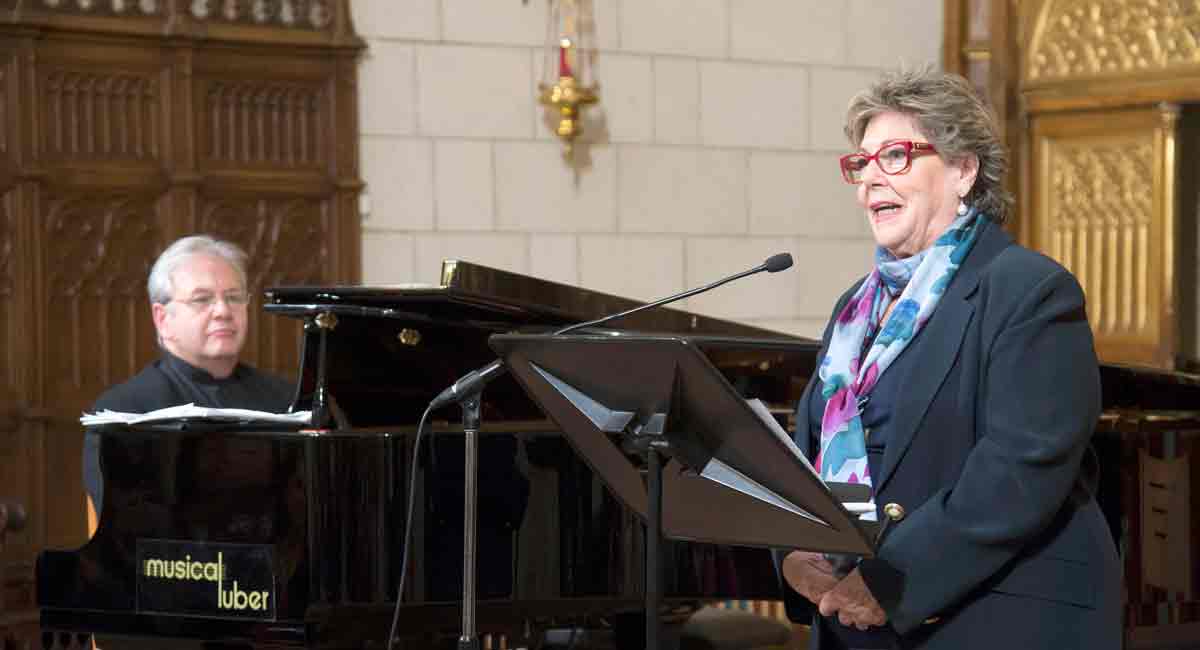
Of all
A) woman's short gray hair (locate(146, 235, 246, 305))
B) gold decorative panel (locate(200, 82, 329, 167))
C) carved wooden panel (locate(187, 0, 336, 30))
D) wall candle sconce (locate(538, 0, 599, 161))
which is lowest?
woman's short gray hair (locate(146, 235, 246, 305))

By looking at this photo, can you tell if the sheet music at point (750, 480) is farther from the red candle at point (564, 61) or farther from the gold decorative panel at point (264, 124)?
the red candle at point (564, 61)

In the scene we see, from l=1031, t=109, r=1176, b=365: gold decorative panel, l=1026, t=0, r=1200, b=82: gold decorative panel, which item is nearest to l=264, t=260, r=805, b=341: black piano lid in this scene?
l=1031, t=109, r=1176, b=365: gold decorative panel

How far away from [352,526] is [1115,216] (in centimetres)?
411

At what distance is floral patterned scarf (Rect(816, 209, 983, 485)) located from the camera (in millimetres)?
2213

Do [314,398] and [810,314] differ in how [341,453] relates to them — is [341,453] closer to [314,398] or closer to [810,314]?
[314,398]

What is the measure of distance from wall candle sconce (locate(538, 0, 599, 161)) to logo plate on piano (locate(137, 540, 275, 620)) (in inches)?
120

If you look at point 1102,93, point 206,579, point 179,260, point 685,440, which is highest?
point 1102,93

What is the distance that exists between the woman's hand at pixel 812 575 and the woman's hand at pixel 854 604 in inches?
1.0

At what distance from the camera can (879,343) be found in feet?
7.36

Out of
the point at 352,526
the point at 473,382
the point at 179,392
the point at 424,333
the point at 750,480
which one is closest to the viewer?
the point at 750,480

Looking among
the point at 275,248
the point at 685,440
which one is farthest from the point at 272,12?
the point at 685,440

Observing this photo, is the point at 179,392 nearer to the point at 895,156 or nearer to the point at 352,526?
the point at 352,526

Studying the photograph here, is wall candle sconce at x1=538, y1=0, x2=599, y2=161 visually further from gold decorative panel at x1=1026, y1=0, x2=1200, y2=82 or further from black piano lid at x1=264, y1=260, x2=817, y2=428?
black piano lid at x1=264, y1=260, x2=817, y2=428

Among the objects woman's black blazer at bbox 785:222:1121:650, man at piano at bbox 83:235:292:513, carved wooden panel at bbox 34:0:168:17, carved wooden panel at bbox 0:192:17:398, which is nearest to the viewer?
woman's black blazer at bbox 785:222:1121:650
